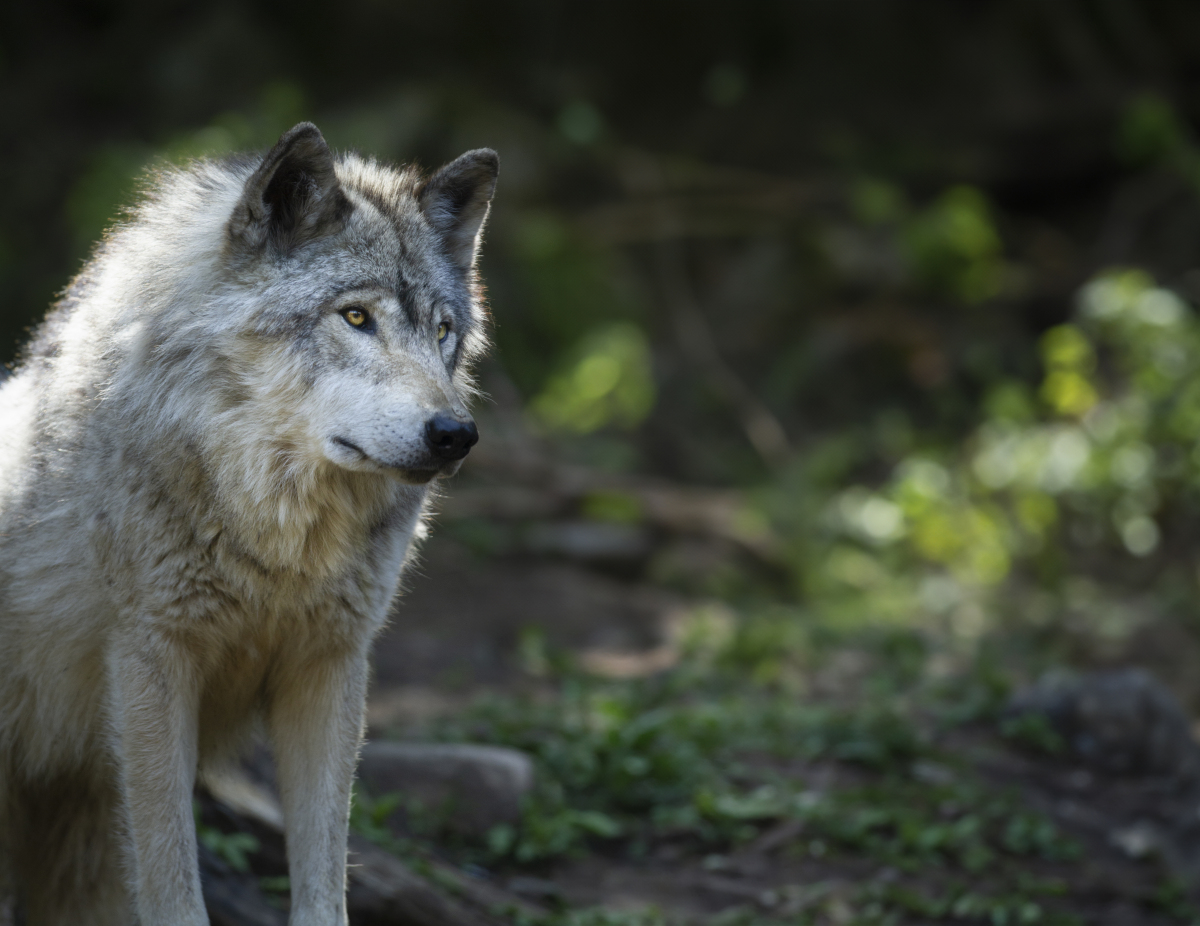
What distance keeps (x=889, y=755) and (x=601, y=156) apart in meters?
8.41

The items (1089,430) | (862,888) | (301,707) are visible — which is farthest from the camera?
(1089,430)

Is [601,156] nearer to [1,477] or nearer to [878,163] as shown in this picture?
[878,163]

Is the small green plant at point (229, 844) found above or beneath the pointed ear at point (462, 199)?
beneath

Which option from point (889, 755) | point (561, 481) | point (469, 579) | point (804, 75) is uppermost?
point (804, 75)

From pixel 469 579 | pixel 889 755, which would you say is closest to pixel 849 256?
pixel 469 579

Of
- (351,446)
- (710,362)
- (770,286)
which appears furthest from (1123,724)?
(770,286)

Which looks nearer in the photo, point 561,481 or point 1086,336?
point 561,481

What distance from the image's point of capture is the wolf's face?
112 inches

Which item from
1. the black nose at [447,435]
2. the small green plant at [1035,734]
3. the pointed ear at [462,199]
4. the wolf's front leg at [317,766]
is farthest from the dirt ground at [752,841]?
the black nose at [447,435]

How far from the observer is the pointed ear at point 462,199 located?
11.1 ft

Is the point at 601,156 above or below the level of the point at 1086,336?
above

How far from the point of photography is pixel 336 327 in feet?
9.79

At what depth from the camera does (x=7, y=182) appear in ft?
35.8

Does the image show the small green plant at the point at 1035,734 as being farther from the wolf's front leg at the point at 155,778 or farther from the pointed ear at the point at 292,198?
the pointed ear at the point at 292,198
